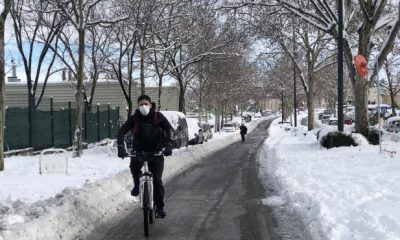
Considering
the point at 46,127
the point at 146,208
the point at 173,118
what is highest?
the point at 173,118

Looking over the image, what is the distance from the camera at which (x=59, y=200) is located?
845 centimetres

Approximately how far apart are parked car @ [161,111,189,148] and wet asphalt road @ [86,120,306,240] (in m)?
11.4

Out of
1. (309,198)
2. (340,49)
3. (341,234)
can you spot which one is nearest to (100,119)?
(340,49)

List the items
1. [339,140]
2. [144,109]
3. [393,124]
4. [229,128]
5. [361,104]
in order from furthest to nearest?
[229,128]
[393,124]
[361,104]
[339,140]
[144,109]

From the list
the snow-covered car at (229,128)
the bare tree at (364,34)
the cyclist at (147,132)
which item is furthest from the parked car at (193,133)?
the snow-covered car at (229,128)

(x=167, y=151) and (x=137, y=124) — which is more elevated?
(x=137, y=124)

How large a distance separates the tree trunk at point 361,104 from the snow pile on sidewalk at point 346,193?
712cm

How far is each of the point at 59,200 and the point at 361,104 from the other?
17.5 meters

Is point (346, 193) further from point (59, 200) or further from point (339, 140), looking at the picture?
point (339, 140)

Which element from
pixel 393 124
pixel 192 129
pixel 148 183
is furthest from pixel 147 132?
pixel 393 124

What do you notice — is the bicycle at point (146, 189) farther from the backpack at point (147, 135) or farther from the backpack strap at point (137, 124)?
the backpack strap at point (137, 124)

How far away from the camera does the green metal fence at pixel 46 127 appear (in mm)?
20703

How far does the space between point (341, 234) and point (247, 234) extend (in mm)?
1512

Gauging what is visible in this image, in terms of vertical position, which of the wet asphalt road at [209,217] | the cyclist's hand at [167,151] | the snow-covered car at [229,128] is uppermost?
the cyclist's hand at [167,151]
